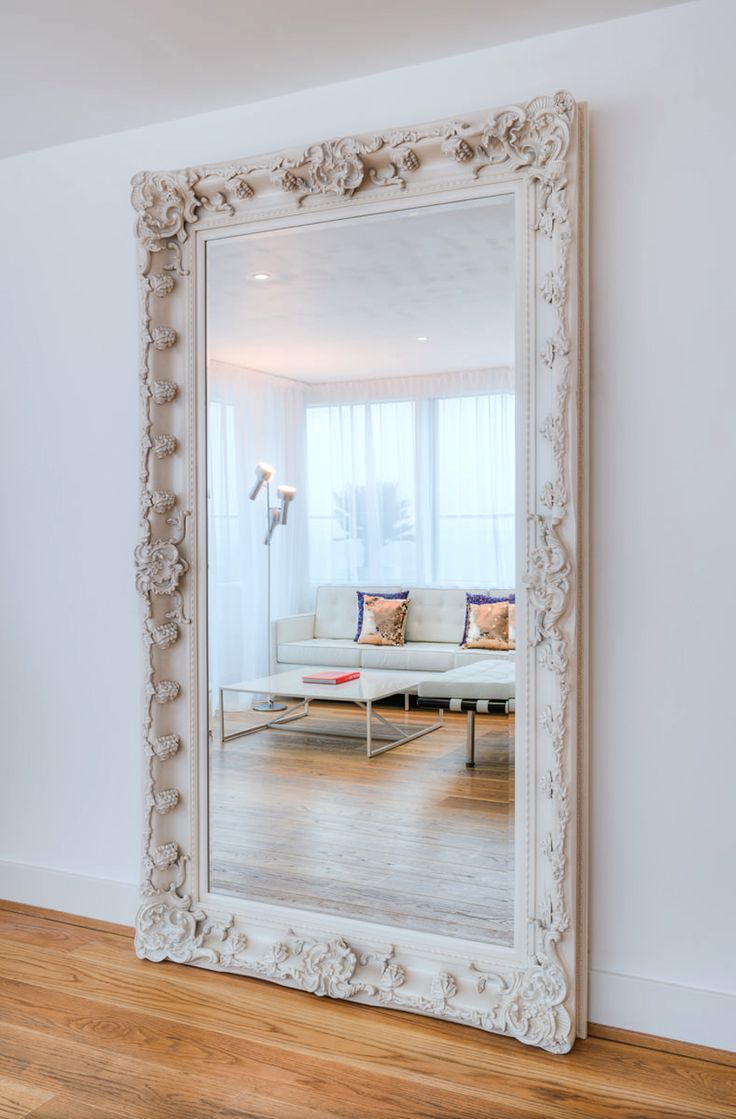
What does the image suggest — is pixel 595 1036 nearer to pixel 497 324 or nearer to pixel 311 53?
pixel 497 324

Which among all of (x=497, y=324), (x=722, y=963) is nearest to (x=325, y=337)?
(x=497, y=324)

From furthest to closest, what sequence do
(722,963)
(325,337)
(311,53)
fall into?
1. (325,337)
2. (311,53)
3. (722,963)

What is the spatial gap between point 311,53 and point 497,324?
3.10 feet

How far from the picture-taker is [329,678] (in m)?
2.88

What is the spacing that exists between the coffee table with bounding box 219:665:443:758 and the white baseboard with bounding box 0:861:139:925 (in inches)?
28.5

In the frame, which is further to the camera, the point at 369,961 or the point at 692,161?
the point at 369,961

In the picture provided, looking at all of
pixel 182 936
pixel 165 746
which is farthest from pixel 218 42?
pixel 182 936

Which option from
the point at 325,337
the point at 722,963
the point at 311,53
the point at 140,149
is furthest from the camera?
the point at 140,149

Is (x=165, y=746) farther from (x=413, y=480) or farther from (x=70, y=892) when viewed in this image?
(x=413, y=480)

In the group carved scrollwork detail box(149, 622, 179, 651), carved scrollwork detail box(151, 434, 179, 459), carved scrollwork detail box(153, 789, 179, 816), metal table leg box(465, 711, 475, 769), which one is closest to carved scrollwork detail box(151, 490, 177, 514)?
carved scrollwork detail box(151, 434, 179, 459)

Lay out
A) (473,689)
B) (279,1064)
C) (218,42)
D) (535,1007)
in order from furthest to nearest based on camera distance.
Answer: (473,689), (218,42), (535,1007), (279,1064)

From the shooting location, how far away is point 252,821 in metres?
2.93

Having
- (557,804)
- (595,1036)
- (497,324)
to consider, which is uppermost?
(497,324)

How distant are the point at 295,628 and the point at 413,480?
632 mm
